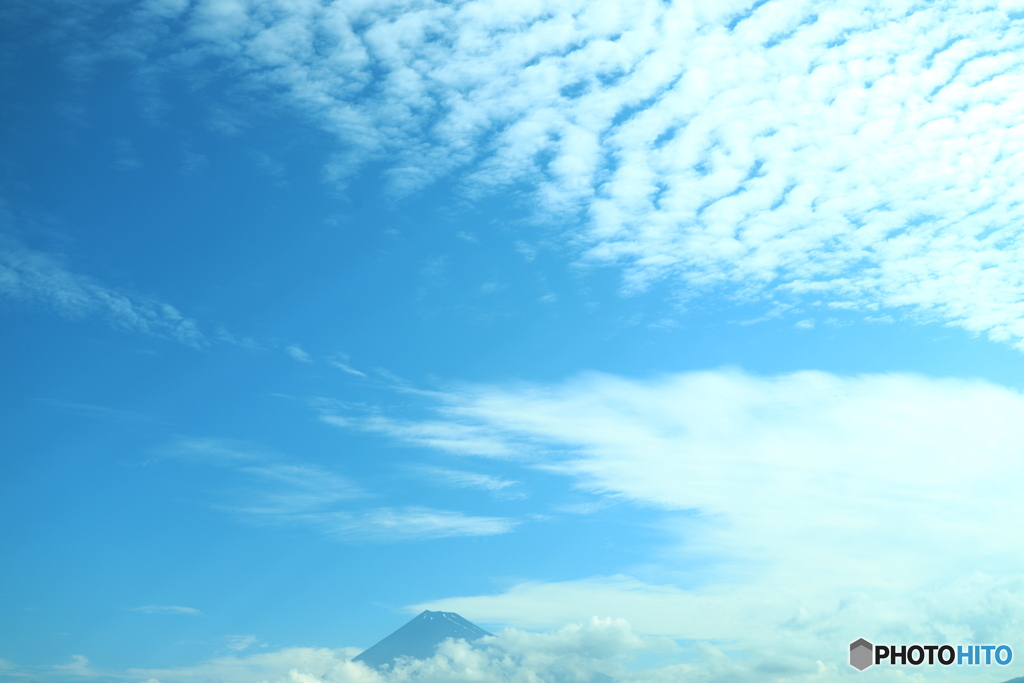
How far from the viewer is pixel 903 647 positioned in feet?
570

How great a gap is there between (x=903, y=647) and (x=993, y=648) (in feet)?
66.2

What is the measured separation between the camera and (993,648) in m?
174
